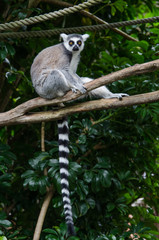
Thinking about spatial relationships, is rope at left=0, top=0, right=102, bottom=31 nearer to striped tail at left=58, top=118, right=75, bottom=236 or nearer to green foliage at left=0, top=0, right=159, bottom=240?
green foliage at left=0, top=0, right=159, bottom=240

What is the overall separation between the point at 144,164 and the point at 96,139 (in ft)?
2.43

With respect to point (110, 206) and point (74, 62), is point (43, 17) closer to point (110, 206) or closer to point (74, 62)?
point (74, 62)

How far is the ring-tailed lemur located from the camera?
3057 millimetres

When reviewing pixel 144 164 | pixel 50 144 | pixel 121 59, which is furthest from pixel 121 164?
pixel 121 59

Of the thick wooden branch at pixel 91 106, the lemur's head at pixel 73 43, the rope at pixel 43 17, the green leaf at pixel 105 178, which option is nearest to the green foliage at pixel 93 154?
the green leaf at pixel 105 178

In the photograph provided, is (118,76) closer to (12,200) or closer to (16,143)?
(16,143)

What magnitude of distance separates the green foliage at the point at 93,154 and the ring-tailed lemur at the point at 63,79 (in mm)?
236

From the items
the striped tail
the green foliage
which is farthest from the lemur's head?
the striped tail

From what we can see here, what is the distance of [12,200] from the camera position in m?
4.43

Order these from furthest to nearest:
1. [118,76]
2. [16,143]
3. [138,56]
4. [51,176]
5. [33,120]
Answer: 1. [16,143]
2. [138,56]
3. [51,176]
4. [33,120]
5. [118,76]

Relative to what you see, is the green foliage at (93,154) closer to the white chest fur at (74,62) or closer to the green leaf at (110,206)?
the green leaf at (110,206)

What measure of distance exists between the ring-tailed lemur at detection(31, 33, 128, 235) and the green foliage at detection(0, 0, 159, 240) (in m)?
0.24

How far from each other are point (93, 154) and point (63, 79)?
132cm

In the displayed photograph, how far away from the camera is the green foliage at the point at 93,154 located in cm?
347
